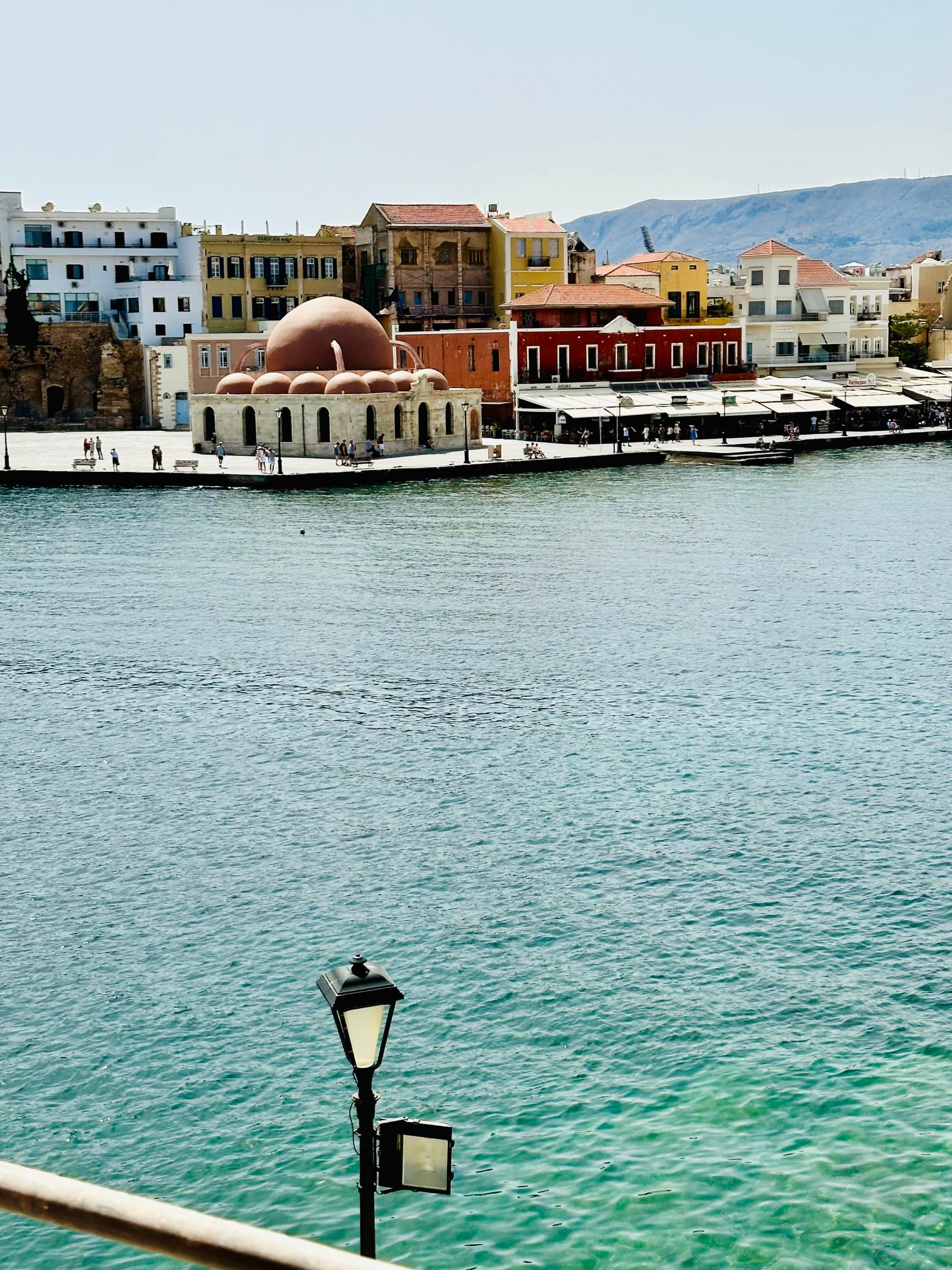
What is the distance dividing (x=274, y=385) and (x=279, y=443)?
3.98 m

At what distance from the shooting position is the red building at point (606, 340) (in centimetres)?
6234

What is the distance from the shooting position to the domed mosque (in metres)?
51.7

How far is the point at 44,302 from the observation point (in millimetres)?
65688

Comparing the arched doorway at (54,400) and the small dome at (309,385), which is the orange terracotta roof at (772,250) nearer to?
the small dome at (309,385)

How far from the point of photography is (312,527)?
130 ft

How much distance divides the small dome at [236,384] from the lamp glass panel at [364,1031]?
48101mm

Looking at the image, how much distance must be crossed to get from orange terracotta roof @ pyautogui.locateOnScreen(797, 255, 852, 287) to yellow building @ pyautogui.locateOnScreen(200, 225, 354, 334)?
21456 mm

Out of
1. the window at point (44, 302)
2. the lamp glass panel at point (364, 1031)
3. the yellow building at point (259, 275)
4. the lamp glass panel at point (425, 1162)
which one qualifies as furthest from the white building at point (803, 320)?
the lamp glass panel at point (364, 1031)

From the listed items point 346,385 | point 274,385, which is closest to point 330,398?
point 346,385

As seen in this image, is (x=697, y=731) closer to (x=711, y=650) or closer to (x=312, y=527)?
(x=711, y=650)

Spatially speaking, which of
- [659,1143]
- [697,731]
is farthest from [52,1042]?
[697,731]

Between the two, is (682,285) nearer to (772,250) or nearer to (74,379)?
(772,250)

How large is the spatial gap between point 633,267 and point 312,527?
37.4 metres

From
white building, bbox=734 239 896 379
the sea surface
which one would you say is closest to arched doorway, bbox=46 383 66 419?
white building, bbox=734 239 896 379
